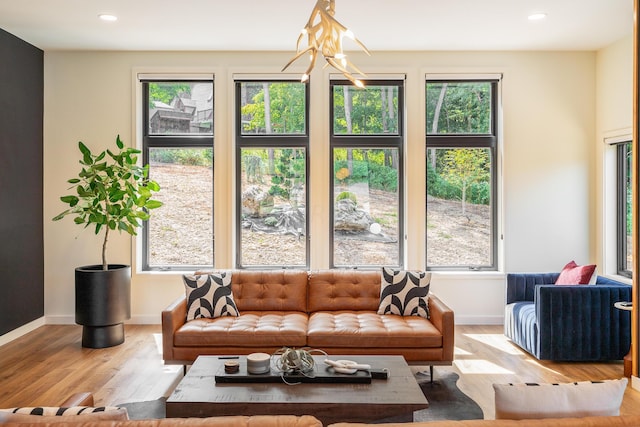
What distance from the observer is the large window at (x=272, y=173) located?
572 centimetres

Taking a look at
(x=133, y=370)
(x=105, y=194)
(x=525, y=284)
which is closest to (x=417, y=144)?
(x=525, y=284)

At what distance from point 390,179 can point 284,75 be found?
1686 millimetres

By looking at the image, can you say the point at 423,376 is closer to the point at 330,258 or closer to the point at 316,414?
the point at 316,414

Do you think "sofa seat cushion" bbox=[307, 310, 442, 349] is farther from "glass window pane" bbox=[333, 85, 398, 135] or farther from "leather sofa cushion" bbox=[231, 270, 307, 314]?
"glass window pane" bbox=[333, 85, 398, 135]

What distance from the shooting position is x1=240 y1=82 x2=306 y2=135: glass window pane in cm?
572

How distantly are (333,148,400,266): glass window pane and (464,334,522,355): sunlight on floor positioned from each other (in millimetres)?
1225

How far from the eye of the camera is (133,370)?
13.5 feet

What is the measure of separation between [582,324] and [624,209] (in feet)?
6.05

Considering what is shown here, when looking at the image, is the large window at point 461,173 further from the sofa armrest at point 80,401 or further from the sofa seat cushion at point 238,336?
the sofa armrest at point 80,401

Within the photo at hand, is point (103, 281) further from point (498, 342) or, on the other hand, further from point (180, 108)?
point (498, 342)

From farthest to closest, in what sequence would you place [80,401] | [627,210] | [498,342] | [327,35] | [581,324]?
[627,210] → [498,342] → [581,324] → [327,35] → [80,401]

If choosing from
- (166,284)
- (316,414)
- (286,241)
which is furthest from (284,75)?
(316,414)

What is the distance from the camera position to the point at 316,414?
2.54 m

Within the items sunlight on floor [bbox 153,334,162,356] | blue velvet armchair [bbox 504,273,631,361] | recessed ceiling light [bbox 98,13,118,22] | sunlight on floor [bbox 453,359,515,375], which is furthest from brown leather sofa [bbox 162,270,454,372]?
recessed ceiling light [bbox 98,13,118,22]
